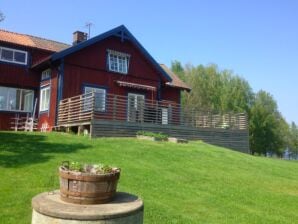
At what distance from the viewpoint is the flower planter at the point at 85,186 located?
462 cm

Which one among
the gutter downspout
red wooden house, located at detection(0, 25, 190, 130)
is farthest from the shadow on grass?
the gutter downspout

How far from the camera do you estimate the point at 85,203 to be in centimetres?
467

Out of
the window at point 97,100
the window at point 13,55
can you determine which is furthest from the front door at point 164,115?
the window at point 13,55

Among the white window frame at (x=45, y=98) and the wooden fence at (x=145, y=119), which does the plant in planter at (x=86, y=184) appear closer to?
the wooden fence at (x=145, y=119)

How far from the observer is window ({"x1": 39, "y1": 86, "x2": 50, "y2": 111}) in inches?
928

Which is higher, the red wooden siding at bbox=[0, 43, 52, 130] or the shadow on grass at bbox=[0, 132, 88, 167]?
the red wooden siding at bbox=[0, 43, 52, 130]

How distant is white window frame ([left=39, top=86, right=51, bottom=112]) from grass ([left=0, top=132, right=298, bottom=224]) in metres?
7.08

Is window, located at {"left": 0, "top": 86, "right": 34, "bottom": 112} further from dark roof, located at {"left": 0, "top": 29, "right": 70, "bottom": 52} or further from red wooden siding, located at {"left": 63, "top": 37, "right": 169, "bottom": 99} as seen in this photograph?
red wooden siding, located at {"left": 63, "top": 37, "right": 169, "bottom": 99}

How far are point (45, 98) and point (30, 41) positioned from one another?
14.8 ft

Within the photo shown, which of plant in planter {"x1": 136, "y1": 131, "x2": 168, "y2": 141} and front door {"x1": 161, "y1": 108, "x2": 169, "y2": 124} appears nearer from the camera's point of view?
plant in planter {"x1": 136, "y1": 131, "x2": 168, "y2": 141}

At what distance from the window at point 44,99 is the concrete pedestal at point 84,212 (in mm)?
19294

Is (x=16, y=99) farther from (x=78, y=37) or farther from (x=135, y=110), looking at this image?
(x=135, y=110)

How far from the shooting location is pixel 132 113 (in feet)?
77.6

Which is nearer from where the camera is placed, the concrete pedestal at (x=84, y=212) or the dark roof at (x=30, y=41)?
the concrete pedestal at (x=84, y=212)
